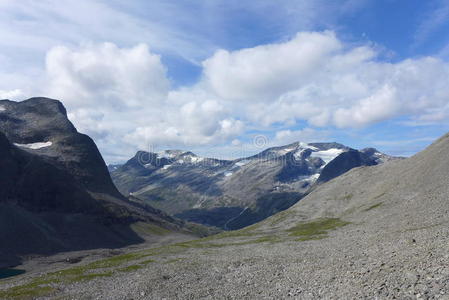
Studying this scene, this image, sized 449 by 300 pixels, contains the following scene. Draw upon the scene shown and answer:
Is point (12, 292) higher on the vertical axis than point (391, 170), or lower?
lower

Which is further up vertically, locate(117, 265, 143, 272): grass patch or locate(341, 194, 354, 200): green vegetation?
locate(341, 194, 354, 200): green vegetation

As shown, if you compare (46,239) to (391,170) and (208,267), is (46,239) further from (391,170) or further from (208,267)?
(391,170)

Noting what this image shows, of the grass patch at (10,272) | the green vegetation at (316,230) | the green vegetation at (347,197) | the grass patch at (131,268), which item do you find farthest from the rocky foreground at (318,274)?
the grass patch at (10,272)

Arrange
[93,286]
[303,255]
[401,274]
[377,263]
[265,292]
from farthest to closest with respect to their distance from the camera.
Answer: [303,255] < [93,286] < [265,292] < [377,263] < [401,274]

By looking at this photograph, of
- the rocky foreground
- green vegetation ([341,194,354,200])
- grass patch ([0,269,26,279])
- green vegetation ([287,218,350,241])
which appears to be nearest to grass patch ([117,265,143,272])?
the rocky foreground

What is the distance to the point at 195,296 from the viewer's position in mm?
47094

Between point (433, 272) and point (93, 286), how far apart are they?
5144cm

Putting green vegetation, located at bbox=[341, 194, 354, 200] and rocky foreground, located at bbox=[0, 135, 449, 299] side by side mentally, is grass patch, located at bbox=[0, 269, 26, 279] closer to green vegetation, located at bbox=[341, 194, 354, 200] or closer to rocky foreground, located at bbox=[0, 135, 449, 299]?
rocky foreground, located at bbox=[0, 135, 449, 299]

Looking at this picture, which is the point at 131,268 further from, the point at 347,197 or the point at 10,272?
the point at 347,197

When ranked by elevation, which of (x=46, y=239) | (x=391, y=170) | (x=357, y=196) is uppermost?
(x=391, y=170)

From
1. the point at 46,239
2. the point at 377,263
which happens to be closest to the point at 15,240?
the point at 46,239

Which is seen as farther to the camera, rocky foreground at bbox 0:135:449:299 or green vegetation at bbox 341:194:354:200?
green vegetation at bbox 341:194:354:200

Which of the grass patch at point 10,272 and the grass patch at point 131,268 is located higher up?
the grass patch at point 131,268

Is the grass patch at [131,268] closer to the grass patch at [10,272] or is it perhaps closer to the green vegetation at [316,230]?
the green vegetation at [316,230]
